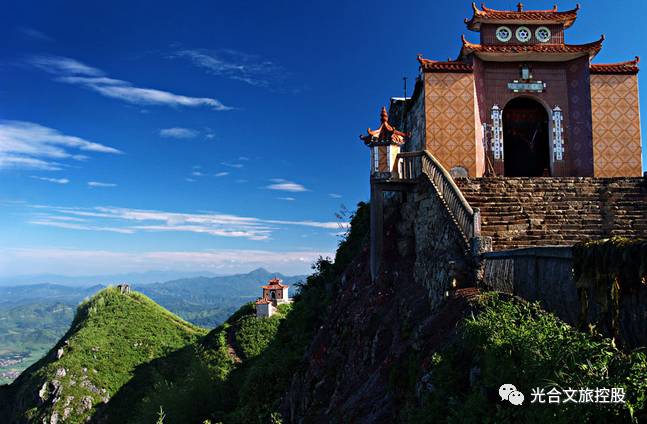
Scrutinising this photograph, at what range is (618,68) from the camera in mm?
18484

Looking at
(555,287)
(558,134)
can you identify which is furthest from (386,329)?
(558,134)

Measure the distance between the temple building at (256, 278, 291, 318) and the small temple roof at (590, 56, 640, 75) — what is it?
35.4 m

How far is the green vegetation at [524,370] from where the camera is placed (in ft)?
15.3

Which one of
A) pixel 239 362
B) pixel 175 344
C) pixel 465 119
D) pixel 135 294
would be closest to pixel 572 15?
pixel 465 119

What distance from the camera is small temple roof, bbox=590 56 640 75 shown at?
727 inches

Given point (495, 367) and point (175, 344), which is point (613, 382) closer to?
point (495, 367)

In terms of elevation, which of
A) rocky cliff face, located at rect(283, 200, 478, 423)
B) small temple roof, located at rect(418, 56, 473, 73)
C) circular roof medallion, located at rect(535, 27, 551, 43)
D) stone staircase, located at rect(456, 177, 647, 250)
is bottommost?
rocky cliff face, located at rect(283, 200, 478, 423)

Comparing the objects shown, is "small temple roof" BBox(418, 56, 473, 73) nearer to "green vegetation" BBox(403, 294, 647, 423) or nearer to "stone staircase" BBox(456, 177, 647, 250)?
"stone staircase" BBox(456, 177, 647, 250)

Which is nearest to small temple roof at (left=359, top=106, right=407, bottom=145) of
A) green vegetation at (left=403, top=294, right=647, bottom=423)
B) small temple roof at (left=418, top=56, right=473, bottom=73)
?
small temple roof at (left=418, top=56, right=473, bottom=73)

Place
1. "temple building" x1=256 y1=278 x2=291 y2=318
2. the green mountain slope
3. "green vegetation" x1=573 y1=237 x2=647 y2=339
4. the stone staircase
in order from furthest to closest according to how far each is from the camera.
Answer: "temple building" x1=256 y1=278 x2=291 y2=318 < the green mountain slope < the stone staircase < "green vegetation" x1=573 y1=237 x2=647 y2=339

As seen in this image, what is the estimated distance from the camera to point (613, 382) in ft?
15.4

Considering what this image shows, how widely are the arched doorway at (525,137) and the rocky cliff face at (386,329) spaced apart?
7.39m

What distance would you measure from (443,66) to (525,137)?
5415mm

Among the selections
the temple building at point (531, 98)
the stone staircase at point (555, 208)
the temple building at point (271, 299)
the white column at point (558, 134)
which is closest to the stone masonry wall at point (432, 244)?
the stone staircase at point (555, 208)
